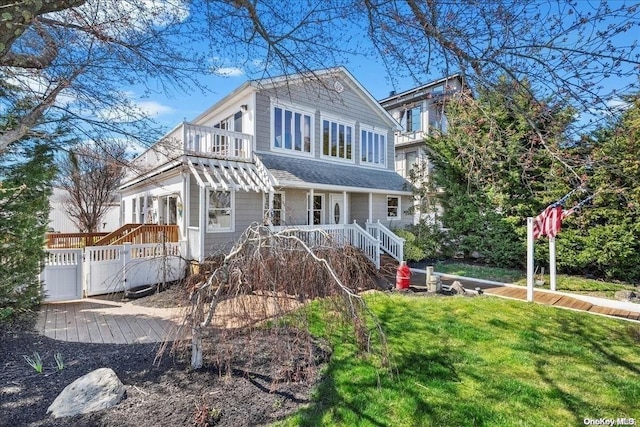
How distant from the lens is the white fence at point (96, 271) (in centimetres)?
747

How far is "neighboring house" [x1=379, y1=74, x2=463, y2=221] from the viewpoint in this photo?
368 centimetres

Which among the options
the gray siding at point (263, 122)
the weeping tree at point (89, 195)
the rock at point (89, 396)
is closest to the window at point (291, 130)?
the gray siding at point (263, 122)

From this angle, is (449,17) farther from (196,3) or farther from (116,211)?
(116,211)

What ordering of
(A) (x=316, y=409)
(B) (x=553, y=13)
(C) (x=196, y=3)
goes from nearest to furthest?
(B) (x=553, y=13)
(A) (x=316, y=409)
(C) (x=196, y=3)

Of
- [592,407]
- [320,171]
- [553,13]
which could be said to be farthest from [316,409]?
[320,171]

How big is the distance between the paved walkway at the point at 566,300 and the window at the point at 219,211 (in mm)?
6237

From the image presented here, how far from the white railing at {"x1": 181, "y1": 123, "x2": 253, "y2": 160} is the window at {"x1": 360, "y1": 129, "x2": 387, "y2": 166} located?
6454 mm

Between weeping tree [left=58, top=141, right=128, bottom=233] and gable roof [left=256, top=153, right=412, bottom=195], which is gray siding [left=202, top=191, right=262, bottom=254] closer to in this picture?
gable roof [left=256, top=153, right=412, bottom=195]

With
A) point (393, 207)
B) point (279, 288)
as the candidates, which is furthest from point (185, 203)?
point (393, 207)

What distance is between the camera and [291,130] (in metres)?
12.8

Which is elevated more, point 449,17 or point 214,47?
point 214,47

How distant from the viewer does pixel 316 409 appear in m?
3.26

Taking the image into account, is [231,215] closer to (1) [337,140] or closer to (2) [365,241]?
(2) [365,241]

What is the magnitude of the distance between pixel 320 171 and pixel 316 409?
10.4 metres
